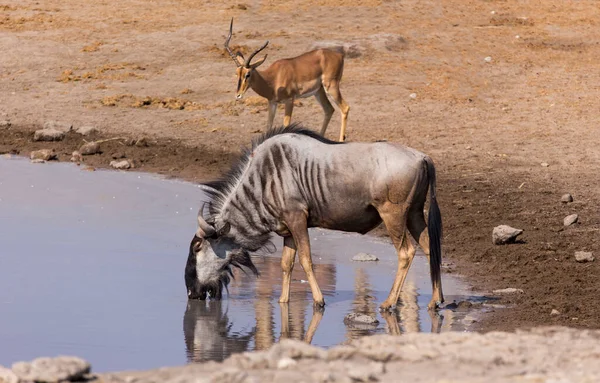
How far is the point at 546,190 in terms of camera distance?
40.6 ft

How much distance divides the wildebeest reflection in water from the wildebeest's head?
0.10m

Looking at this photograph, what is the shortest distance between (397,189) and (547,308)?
136 centimetres

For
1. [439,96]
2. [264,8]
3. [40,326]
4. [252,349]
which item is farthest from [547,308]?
[264,8]

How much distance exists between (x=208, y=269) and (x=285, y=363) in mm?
3393

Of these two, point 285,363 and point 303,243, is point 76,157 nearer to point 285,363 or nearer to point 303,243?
point 303,243

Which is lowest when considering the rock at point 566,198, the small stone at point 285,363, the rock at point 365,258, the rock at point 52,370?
the rock at point 365,258

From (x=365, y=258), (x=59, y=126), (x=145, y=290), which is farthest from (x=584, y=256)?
(x=59, y=126)

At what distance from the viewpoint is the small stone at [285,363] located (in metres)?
5.61

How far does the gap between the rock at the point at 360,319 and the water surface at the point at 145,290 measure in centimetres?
6

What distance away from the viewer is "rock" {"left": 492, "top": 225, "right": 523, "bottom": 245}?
10438 mm

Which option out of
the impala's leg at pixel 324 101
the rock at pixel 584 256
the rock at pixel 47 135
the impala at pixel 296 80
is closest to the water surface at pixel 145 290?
the rock at pixel 584 256

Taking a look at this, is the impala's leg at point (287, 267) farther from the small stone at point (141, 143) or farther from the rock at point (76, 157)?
the small stone at point (141, 143)

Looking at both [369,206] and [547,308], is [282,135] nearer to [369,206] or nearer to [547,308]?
[369,206]

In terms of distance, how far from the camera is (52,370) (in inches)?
211
